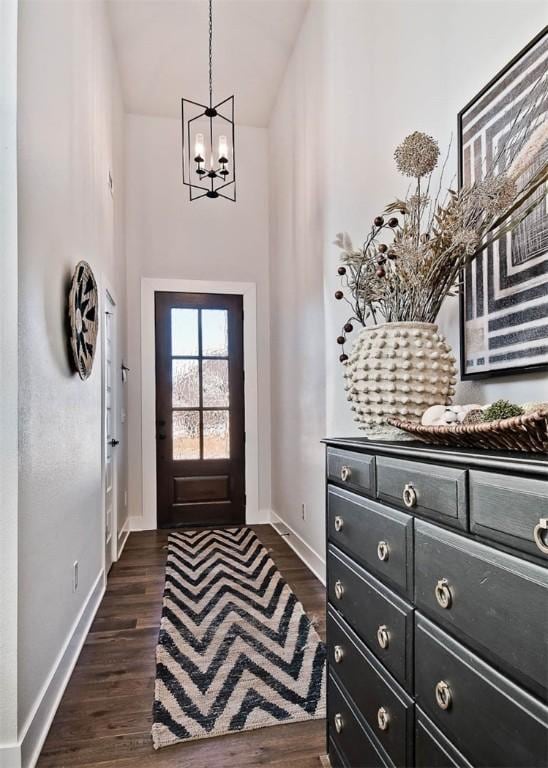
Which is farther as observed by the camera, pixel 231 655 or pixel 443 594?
pixel 231 655

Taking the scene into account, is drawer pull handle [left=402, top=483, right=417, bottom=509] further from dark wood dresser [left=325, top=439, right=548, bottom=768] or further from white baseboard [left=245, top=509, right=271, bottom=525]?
white baseboard [left=245, top=509, right=271, bottom=525]

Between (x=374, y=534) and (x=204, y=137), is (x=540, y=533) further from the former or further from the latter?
(x=204, y=137)

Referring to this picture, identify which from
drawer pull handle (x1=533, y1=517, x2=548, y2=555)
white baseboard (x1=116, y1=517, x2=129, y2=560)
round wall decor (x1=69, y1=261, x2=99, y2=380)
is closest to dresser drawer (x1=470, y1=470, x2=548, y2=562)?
drawer pull handle (x1=533, y1=517, x2=548, y2=555)

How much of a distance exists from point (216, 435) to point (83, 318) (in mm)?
2464

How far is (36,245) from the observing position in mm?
1747

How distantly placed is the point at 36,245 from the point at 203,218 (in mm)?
3203

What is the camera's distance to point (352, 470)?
4.36 feet

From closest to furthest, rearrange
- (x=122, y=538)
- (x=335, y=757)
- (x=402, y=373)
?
(x=402, y=373), (x=335, y=757), (x=122, y=538)

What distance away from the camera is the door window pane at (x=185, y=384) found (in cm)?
462

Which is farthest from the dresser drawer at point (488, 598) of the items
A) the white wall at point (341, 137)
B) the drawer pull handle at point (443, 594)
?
the white wall at point (341, 137)

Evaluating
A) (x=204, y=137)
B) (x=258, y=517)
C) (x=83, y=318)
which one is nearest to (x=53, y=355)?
(x=83, y=318)

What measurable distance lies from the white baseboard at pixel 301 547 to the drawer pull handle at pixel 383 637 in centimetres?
200

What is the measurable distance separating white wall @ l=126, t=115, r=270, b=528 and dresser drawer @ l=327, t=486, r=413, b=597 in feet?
11.1

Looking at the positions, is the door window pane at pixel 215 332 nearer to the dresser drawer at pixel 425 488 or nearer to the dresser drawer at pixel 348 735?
the dresser drawer at pixel 348 735
